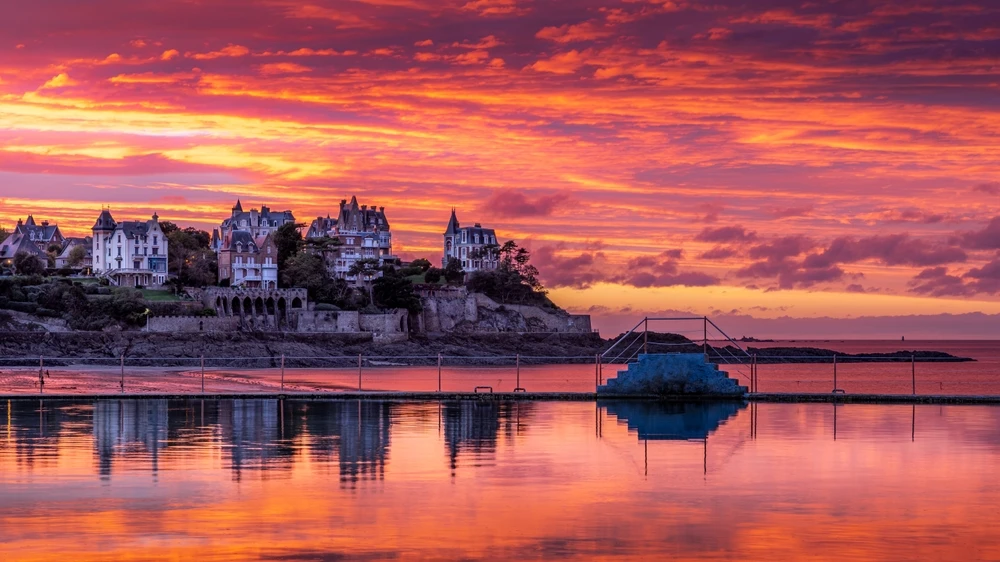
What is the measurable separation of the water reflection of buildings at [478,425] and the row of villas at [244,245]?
9630 cm

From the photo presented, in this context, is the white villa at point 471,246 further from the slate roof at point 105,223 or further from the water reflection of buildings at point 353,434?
the water reflection of buildings at point 353,434

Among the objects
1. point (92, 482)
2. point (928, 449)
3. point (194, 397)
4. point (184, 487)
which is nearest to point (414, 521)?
point (184, 487)

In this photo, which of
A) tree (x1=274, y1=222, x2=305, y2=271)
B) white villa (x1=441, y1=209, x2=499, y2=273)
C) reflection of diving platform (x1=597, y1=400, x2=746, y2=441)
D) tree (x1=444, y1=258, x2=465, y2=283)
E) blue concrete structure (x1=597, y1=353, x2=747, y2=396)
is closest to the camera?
reflection of diving platform (x1=597, y1=400, x2=746, y2=441)

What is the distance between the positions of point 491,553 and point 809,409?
848 inches

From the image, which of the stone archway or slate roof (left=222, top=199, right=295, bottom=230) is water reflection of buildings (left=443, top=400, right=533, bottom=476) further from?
slate roof (left=222, top=199, right=295, bottom=230)

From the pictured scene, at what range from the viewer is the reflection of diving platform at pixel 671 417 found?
24.3 metres

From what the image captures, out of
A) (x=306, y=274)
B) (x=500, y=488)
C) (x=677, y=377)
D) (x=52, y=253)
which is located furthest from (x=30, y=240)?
(x=500, y=488)

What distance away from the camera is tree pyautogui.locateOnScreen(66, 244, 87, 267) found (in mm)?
134375

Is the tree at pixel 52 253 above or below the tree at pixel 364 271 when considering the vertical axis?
above

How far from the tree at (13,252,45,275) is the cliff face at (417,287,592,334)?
39.1 m

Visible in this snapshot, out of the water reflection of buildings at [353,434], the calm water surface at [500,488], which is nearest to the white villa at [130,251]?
the water reflection of buildings at [353,434]

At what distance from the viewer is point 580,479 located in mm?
17406

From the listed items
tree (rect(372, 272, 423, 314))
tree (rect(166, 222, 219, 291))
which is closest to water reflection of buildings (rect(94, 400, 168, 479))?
tree (rect(166, 222, 219, 291))

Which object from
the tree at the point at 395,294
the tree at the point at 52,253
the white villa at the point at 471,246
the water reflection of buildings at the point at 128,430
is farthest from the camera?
the white villa at the point at 471,246
